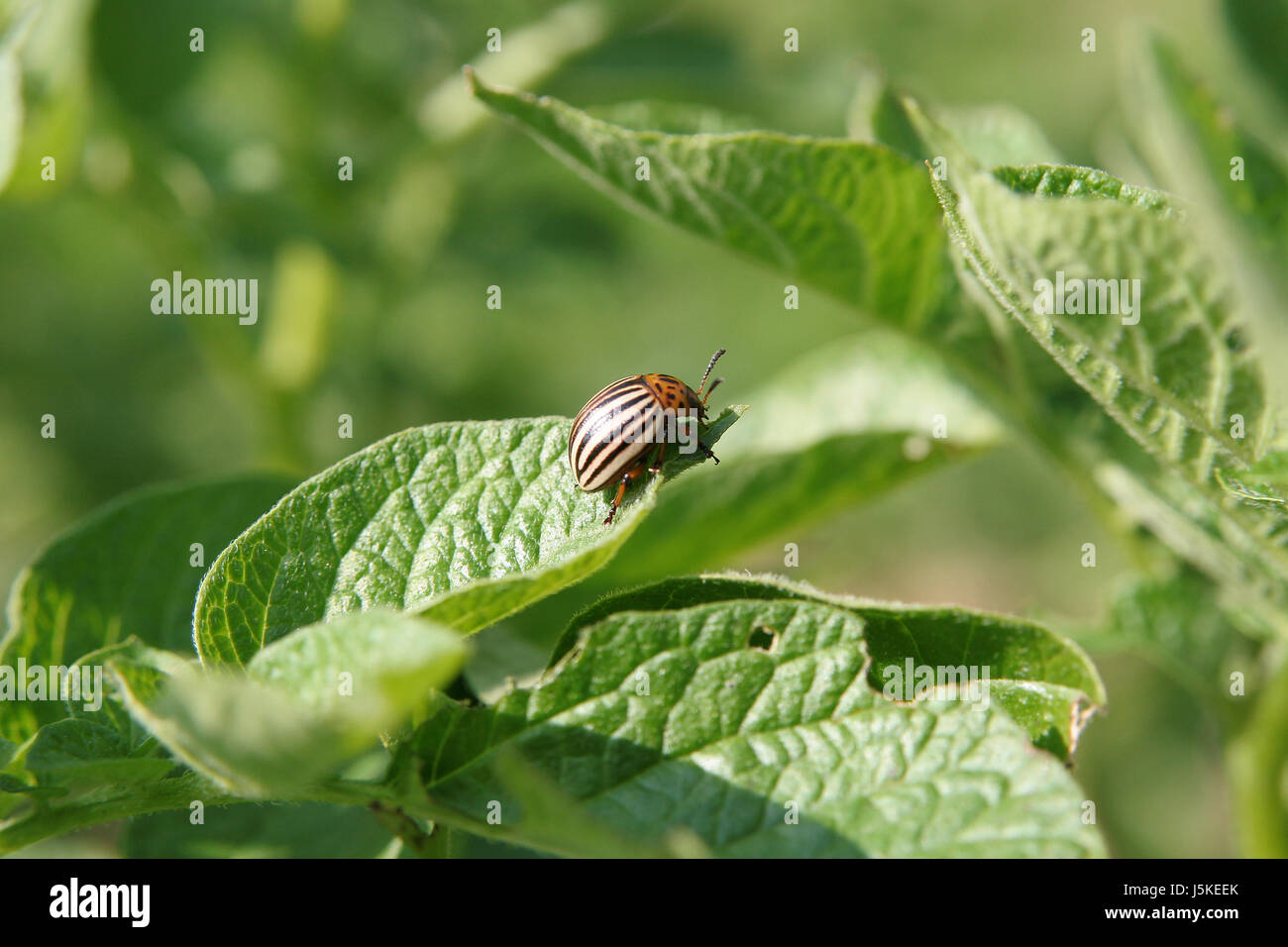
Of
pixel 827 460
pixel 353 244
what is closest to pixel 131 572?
pixel 827 460

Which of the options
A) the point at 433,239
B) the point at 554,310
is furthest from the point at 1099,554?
the point at 433,239

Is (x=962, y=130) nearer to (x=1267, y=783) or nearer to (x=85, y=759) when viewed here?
(x=1267, y=783)

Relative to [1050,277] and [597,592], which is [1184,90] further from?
[597,592]

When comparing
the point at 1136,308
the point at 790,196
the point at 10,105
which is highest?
the point at 10,105

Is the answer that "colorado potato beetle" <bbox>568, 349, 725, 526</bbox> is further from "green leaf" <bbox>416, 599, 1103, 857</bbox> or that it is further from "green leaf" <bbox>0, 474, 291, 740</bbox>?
"green leaf" <bbox>0, 474, 291, 740</bbox>

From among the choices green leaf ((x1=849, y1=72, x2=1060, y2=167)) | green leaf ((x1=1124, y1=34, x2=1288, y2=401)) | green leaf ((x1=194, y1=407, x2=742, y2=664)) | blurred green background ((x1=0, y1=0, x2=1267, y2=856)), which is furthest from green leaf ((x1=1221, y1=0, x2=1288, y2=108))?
green leaf ((x1=194, y1=407, x2=742, y2=664))
